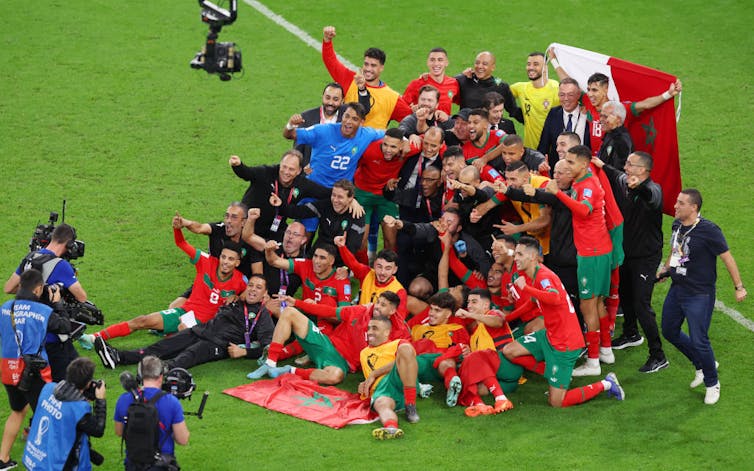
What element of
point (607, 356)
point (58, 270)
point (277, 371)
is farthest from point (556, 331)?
point (58, 270)

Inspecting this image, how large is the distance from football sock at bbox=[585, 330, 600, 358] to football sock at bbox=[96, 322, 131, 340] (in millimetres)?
4551

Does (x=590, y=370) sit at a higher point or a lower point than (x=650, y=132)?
lower

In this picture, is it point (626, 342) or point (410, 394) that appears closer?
point (410, 394)

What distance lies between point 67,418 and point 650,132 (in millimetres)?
A: 7059

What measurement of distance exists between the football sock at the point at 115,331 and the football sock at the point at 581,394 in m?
4.42

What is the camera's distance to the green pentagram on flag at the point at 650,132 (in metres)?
13.7

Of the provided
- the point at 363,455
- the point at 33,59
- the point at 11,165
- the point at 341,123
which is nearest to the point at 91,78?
the point at 33,59

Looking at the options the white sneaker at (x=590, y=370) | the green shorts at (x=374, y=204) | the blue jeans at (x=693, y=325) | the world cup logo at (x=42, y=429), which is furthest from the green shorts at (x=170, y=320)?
the blue jeans at (x=693, y=325)

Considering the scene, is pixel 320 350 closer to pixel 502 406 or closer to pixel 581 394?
pixel 502 406

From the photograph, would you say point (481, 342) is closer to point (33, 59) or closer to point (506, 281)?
point (506, 281)

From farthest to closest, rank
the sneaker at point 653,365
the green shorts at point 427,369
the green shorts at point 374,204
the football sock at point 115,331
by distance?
the green shorts at point 374,204 → the football sock at point 115,331 → the sneaker at point 653,365 → the green shorts at point 427,369

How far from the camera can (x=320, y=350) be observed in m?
12.5

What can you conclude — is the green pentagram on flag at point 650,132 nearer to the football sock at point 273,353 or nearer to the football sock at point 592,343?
the football sock at point 592,343

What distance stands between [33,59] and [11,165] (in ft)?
10.2
